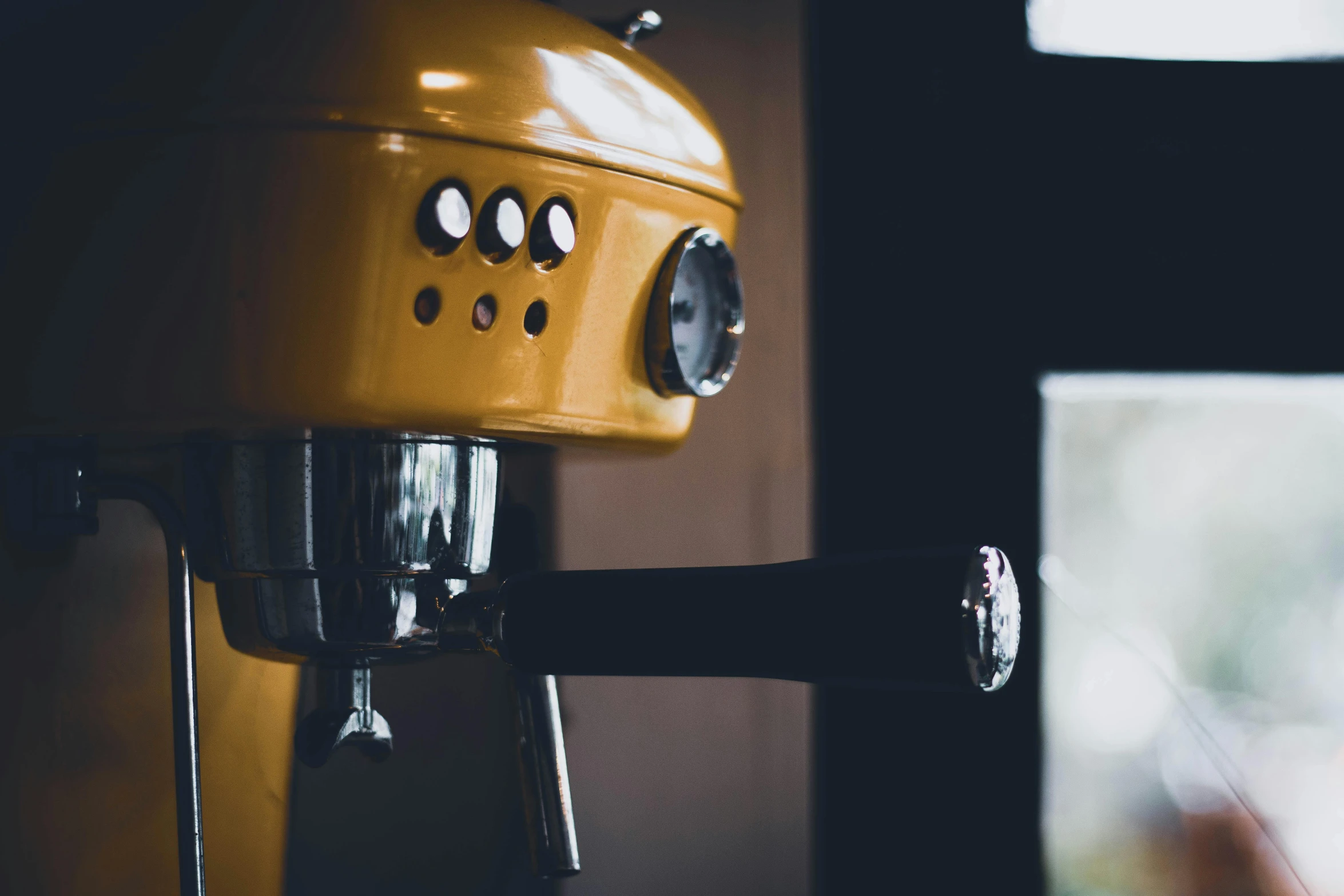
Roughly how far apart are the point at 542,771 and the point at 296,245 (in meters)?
0.19

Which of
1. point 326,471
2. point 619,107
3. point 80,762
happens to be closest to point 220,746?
point 80,762

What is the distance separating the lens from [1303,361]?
738 mm

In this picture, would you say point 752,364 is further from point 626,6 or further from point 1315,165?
point 1315,165

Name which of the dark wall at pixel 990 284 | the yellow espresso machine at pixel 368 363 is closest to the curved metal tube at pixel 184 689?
the yellow espresso machine at pixel 368 363

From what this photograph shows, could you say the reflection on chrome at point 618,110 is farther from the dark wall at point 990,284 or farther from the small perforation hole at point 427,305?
the dark wall at point 990,284

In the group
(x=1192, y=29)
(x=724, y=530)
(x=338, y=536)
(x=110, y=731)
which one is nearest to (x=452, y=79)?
(x=338, y=536)

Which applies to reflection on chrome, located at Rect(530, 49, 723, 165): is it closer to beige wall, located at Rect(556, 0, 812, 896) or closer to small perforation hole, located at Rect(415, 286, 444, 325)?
small perforation hole, located at Rect(415, 286, 444, 325)

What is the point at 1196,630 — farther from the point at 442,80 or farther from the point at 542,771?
the point at 442,80

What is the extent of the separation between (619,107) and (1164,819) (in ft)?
2.07

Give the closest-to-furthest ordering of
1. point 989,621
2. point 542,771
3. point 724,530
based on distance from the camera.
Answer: point 989,621
point 542,771
point 724,530

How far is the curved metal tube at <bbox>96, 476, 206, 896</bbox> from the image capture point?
0.33 meters

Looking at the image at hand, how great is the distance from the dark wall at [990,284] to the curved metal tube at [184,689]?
0.44m

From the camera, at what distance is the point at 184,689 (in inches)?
13.4

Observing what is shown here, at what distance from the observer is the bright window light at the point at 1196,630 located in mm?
740
